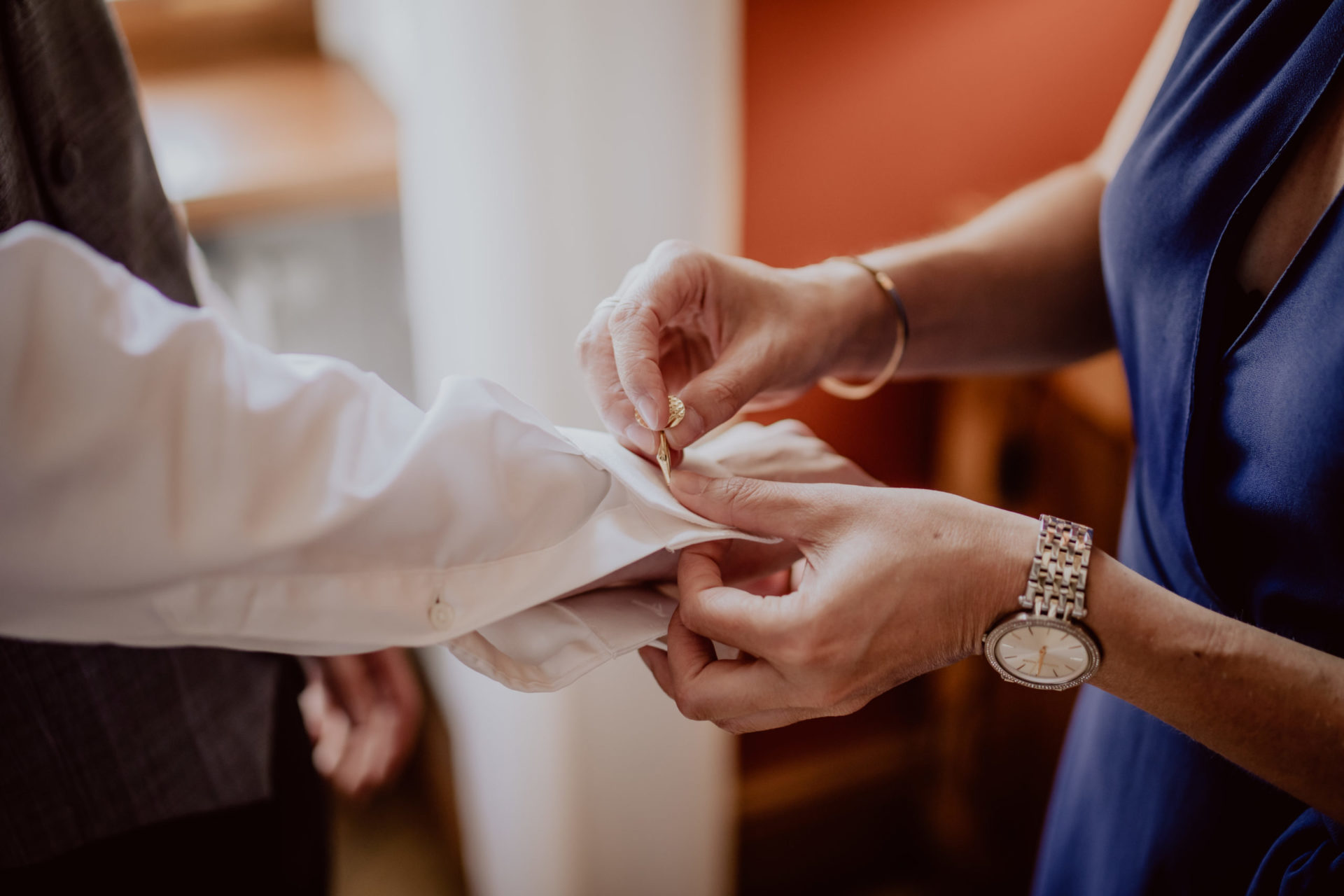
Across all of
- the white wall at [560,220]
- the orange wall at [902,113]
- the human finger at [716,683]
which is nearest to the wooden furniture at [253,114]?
the white wall at [560,220]

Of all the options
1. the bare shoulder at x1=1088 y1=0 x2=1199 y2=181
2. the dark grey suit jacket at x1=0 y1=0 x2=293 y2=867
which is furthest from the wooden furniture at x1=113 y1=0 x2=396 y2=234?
the bare shoulder at x1=1088 y1=0 x2=1199 y2=181

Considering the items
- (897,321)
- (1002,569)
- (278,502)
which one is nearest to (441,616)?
(278,502)

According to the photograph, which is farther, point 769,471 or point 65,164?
point 769,471

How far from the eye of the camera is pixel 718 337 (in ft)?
2.13

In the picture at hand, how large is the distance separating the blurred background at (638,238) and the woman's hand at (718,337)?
293 millimetres

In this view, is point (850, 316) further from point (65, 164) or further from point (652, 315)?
point (65, 164)

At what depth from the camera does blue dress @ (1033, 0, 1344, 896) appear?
0.48 m

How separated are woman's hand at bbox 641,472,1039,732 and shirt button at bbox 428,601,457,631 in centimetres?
14

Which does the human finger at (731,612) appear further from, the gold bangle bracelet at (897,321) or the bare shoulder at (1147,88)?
the bare shoulder at (1147,88)

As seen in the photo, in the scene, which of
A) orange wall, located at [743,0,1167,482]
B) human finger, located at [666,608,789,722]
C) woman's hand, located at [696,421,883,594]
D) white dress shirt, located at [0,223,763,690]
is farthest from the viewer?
orange wall, located at [743,0,1167,482]

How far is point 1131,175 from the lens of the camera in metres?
0.62

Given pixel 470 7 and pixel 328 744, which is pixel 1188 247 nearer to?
pixel 470 7

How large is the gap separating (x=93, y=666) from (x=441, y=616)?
234 mm

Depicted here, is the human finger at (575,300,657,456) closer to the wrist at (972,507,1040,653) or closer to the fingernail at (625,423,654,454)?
the fingernail at (625,423,654,454)
